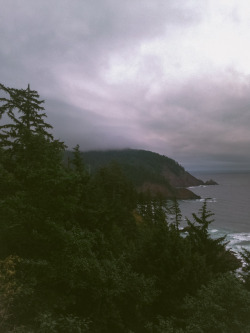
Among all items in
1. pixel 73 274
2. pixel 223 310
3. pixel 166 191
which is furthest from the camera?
pixel 166 191

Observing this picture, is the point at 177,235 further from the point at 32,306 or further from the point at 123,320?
the point at 32,306

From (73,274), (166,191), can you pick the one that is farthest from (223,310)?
(166,191)

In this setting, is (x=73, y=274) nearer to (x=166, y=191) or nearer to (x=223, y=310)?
(x=223, y=310)

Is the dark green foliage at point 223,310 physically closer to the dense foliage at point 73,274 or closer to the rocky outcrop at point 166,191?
the dense foliage at point 73,274

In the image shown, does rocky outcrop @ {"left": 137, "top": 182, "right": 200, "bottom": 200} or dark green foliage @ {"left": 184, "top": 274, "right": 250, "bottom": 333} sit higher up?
dark green foliage @ {"left": 184, "top": 274, "right": 250, "bottom": 333}

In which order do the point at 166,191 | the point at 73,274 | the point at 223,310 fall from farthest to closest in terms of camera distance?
the point at 166,191, the point at 73,274, the point at 223,310

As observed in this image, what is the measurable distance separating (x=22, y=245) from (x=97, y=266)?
4.34 meters

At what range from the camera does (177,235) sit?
59.2ft

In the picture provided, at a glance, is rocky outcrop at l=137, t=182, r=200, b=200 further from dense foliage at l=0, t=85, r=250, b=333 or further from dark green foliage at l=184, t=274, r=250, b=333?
dark green foliage at l=184, t=274, r=250, b=333

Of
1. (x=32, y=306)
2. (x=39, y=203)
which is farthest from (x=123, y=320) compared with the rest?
(x=39, y=203)

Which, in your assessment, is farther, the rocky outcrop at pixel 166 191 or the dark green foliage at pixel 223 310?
the rocky outcrop at pixel 166 191

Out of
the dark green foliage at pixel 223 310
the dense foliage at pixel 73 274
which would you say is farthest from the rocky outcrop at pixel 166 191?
the dark green foliage at pixel 223 310

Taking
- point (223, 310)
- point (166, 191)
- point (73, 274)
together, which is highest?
point (73, 274)

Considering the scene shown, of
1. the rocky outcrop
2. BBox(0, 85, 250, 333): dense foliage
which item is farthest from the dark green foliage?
the rocky outcrop
